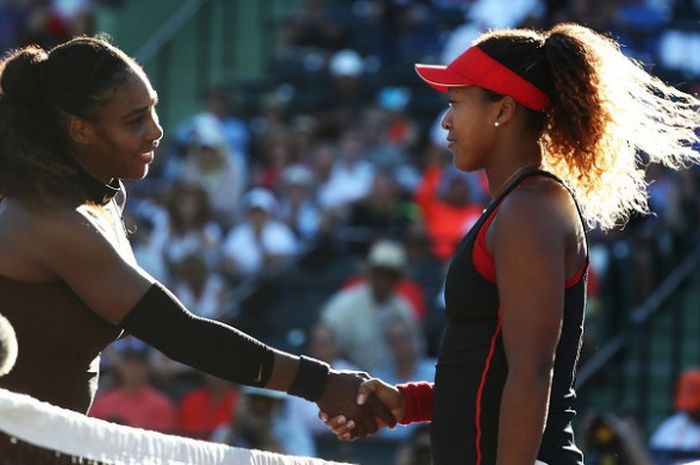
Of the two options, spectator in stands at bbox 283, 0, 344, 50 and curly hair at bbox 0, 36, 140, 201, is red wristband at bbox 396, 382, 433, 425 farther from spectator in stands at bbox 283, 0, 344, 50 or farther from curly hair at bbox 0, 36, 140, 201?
spectator in stands at bbox 283, 0, 344, 50

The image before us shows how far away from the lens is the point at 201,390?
955 cm

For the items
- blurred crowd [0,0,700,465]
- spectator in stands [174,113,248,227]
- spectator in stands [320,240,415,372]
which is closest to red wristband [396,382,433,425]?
blurred crowd [0,0,700,465]

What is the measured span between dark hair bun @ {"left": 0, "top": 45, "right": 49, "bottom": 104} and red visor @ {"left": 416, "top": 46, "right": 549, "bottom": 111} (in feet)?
3.26

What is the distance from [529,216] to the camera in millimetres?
3418

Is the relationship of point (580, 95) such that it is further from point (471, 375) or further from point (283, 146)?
point (283, 146)

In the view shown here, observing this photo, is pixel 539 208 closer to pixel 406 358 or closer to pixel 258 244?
pixel 406 358

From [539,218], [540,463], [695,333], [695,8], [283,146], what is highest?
[695,8]

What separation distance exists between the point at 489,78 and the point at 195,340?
0.97 m

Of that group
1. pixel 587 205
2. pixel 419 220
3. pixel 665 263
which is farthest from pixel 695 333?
pixel 587 205

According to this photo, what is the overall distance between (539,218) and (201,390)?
6355mm

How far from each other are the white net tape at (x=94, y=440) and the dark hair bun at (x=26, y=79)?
2.83 feet

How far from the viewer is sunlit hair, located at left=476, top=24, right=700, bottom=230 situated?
3611mm

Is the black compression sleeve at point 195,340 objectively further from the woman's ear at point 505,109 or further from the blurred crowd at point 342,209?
the blurred crowd at point 342,209

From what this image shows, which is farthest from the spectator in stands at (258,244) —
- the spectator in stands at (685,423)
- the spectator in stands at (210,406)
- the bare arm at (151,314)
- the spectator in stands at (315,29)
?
the bare arm at (151,314)
